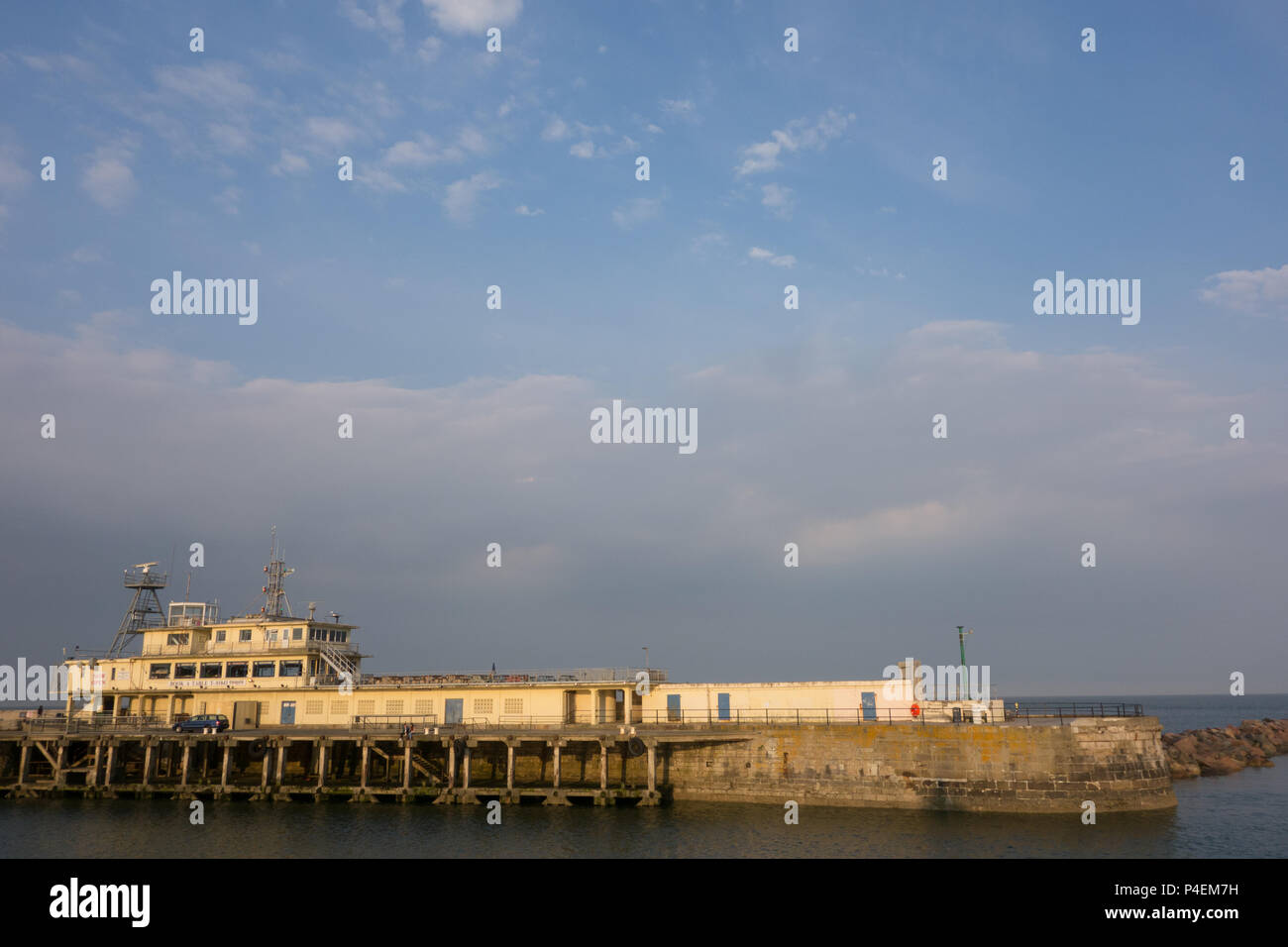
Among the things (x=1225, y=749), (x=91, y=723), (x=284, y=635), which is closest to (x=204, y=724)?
(x=284, y=635)

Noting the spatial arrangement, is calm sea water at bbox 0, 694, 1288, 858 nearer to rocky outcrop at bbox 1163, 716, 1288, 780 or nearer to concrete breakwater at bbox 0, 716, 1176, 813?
concrete breakwater at bbox 0, 716, 1176, 813

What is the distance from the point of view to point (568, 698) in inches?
1957

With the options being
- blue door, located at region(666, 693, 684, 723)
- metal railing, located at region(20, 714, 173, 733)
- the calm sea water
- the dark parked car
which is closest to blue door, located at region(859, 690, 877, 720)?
the calm sea water

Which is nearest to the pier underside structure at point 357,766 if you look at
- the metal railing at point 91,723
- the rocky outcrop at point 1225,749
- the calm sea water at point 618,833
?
the metal railing at point 91,723

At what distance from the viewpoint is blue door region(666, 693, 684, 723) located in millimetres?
48000

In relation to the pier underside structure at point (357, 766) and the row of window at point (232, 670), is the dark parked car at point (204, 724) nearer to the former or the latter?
the pier underside structure at point (357, 766)

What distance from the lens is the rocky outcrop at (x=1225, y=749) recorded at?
217 ft

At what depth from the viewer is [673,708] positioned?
48.3 meters

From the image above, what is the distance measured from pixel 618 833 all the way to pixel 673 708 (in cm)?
1193

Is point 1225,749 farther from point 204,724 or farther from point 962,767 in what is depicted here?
point 204,724

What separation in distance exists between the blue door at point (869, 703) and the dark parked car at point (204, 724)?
37420 millimetres
